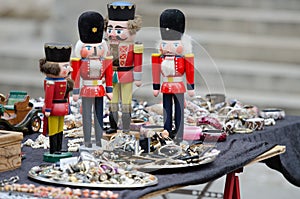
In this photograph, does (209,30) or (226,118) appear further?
(209,30)

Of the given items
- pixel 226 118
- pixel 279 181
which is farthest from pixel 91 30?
pixel 279 181

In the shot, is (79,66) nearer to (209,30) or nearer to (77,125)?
(77,125)

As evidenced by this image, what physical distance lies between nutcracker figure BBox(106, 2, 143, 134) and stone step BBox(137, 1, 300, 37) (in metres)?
2.83

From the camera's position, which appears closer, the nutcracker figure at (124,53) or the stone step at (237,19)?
the nutcracker figure at (124,53)

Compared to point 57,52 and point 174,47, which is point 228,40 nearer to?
point 174,47

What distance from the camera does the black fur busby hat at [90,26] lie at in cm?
219

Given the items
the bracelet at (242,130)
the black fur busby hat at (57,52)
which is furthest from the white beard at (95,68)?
the bracelet at (242,130)

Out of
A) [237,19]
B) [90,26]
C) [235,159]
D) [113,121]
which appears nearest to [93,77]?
[90,26]

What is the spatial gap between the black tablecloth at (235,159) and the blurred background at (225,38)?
179 cm

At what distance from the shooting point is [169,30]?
2.29 metres

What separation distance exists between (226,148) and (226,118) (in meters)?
0.37

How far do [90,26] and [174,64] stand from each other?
24 cm

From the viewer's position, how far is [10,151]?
211cm

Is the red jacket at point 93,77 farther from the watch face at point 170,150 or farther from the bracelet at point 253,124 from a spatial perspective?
the bracelet at point 253,124
